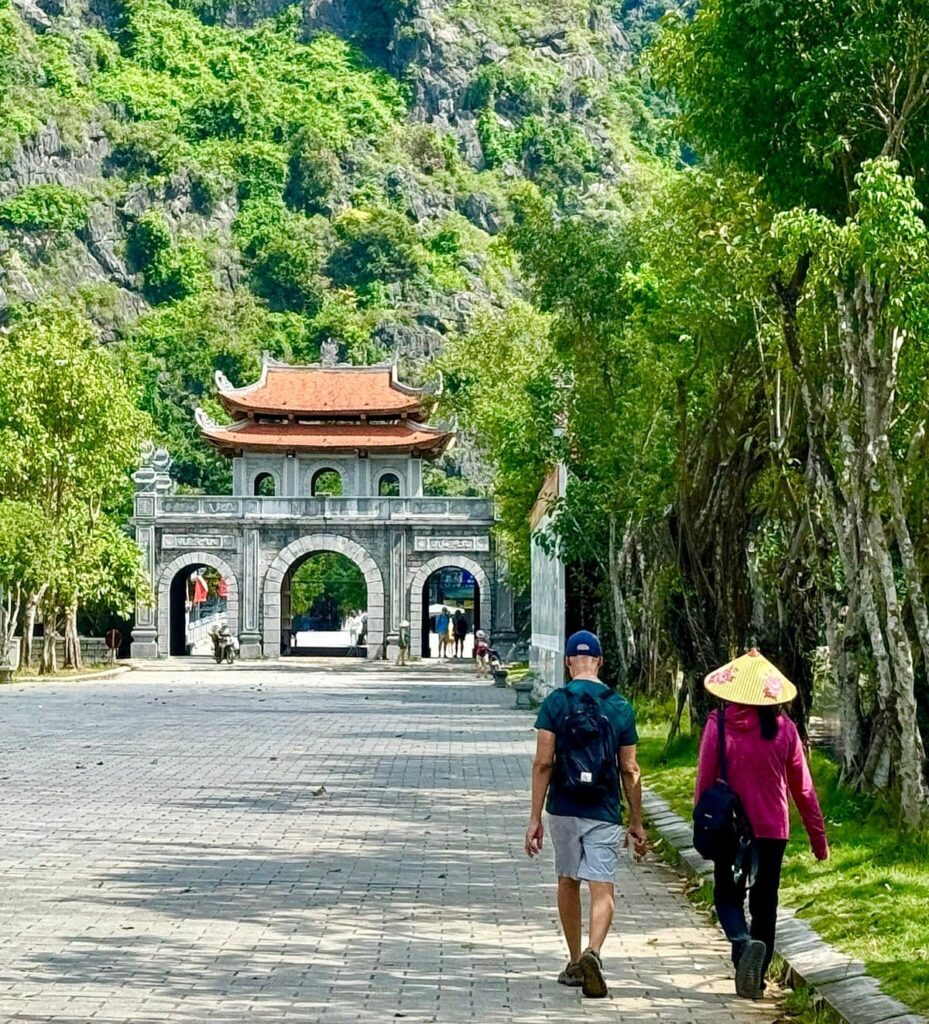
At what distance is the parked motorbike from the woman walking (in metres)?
49.1

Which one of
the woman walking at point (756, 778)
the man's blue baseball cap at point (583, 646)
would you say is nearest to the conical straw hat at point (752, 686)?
the woman walking at point (756, 778)

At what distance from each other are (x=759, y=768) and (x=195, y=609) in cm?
7791

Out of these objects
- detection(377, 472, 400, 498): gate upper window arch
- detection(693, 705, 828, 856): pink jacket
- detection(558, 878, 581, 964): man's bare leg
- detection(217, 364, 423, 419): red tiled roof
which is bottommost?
detection(558, 878, 581, 964): man's bare leg

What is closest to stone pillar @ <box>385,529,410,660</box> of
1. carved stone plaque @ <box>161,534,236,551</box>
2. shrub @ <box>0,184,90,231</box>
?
carved stone plaque @ <box>161,534,236,551</box>

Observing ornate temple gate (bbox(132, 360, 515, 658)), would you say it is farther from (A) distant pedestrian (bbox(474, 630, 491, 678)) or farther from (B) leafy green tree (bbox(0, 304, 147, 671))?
(B) leafy green tree (bbox(0, 304, 147, 671))

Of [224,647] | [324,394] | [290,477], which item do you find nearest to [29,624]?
[224,647]

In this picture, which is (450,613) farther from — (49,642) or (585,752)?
(585,752)

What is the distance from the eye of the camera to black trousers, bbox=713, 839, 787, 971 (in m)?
8.38

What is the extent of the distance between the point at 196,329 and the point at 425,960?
318 feet

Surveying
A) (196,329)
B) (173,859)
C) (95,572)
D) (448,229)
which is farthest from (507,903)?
(448,229)

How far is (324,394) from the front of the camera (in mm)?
65938

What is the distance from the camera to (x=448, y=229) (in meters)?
122

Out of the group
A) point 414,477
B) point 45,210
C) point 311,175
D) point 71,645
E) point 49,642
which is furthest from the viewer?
point 311,175

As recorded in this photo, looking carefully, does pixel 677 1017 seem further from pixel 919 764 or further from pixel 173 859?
pixel 173 859
